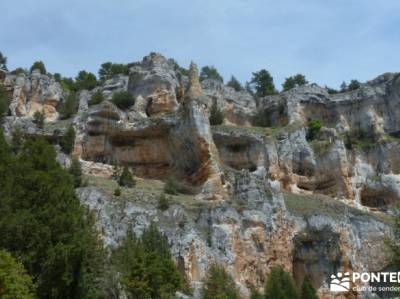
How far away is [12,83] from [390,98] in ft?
Result: 121

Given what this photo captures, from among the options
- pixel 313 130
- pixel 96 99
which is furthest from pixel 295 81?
pixel 96 99

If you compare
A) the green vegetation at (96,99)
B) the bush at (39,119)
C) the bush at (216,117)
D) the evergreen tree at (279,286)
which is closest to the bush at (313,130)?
the bush at (216,117)

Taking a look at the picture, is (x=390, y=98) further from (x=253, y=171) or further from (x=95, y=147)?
(x=95, y=147)

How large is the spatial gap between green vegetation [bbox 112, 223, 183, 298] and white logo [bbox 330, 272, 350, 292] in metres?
15.5

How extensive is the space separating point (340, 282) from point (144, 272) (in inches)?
728

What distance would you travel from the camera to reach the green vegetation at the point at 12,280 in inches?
808

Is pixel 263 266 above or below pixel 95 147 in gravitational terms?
below

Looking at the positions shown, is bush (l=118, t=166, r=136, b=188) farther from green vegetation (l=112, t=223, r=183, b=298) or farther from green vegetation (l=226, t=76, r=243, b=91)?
green vegetation (l=226, t=76, r=243, b=91)

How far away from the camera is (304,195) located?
49.7 meters

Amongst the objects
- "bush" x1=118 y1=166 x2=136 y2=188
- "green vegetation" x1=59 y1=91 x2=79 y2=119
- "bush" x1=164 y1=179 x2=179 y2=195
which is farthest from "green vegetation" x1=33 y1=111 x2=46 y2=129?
"bush" x1=164 y1=179 x2=179 y2=195

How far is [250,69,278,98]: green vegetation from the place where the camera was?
7219 cm

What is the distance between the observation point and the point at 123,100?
54594 millimetres

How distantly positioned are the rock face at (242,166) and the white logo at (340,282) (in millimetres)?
604

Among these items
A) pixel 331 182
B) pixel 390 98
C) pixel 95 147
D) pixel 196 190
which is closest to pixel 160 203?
pixel 196 190
